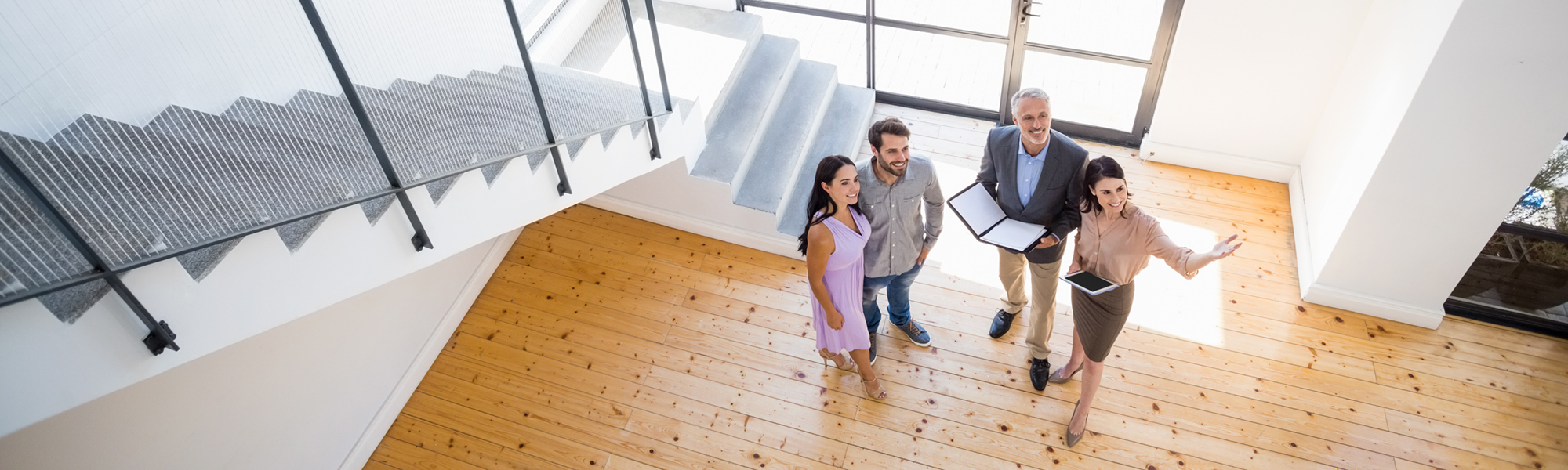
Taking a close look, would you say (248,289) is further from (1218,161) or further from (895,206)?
(1218,161)

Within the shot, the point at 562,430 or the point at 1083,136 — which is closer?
the point at 562,430

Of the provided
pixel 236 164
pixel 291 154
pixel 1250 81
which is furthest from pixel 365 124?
pixel 1250 81

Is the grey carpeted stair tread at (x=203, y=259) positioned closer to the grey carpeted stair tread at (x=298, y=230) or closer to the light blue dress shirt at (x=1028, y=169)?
the grey carpeted stair tread at (x=298, y=230)

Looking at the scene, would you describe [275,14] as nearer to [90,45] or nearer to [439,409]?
[90,45]

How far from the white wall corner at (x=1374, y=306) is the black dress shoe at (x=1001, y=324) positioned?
4.94 feet

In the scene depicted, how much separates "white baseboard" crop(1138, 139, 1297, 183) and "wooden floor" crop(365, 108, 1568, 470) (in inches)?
14.0

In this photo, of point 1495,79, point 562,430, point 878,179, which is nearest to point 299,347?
point 562,430

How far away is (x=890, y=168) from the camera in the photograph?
9.98ft

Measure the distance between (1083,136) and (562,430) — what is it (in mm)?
3541

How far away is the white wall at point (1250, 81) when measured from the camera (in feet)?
13.8

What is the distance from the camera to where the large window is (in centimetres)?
489

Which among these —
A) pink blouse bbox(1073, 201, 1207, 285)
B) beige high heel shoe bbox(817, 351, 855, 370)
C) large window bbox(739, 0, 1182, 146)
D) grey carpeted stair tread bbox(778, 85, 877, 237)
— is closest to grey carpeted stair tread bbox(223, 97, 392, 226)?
beige high heel shoe bbox(817, 351, 855, 370)

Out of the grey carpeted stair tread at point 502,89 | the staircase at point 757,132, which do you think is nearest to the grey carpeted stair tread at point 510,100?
the grey carpeted stair tread at point 502,89

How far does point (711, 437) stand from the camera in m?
3.86
